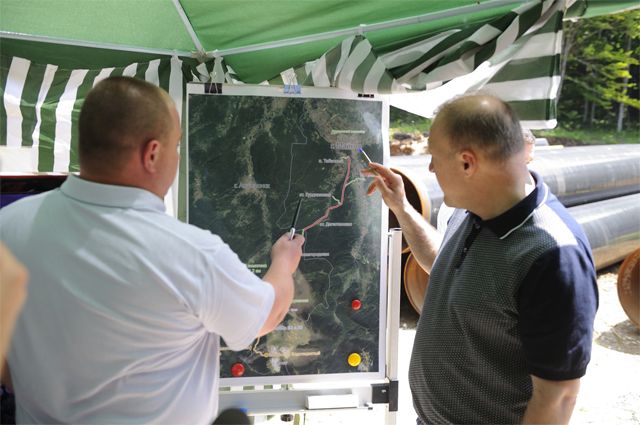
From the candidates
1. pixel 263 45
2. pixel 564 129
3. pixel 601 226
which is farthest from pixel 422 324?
pixel 564 129

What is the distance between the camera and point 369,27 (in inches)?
97.3

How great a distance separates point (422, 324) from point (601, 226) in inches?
233

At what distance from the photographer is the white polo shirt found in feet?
4.48

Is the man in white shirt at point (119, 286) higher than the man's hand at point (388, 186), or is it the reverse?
the man's hand at point (388, 186)

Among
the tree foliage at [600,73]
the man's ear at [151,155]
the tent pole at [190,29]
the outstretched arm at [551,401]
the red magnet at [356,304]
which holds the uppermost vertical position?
the tree foliage at [600,73]

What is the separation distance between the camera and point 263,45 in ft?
9.85

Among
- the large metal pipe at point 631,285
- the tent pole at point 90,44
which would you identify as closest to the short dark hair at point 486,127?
the tent pole at point 90,44

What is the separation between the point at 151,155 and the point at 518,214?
959 mm

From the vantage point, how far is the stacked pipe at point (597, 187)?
7004 millimetres

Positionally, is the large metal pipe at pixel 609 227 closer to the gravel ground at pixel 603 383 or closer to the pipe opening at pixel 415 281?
the gravel ground at pixel 603 383

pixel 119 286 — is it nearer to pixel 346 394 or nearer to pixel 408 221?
pixel 408 221

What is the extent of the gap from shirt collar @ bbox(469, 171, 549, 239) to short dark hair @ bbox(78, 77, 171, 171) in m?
0.92

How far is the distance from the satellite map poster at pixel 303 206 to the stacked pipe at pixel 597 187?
327 cm

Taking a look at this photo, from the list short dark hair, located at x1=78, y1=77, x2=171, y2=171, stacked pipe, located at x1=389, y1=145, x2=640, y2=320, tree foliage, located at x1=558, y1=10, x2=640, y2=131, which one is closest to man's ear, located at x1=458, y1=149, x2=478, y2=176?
short dark hair, located at x1=78, y1=77, x2=171, y2=171
